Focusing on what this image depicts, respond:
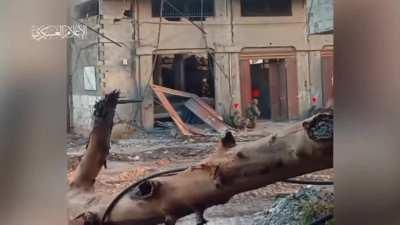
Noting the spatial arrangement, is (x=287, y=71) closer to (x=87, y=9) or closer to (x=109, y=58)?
(x=109, y=58)

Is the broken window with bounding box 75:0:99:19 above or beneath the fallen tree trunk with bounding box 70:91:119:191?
above

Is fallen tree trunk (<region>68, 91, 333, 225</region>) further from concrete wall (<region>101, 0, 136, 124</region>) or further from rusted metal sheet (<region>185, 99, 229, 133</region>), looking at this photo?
concrete wall (<region>101, 0, 136, 124</region>)

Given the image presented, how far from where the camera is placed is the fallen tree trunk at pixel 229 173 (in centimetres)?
181

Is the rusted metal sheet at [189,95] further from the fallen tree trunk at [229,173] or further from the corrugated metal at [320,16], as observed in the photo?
the corrugated metal at [320,16]

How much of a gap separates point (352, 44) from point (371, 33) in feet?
0.23

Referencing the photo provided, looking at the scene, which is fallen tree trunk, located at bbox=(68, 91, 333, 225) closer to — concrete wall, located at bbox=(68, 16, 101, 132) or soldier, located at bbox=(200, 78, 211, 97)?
soldier, located at bbox=(200, 78, 211, 97)

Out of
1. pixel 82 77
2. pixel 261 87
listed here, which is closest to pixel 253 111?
pixel 261 87

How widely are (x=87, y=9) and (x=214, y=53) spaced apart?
464 mm

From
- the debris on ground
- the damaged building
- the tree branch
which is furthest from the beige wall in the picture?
the debris on ground

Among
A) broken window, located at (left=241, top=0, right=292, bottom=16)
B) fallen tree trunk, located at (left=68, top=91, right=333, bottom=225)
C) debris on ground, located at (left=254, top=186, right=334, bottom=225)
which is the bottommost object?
debris on ground, located at (left=254, top=186, right=334, bottom=225)

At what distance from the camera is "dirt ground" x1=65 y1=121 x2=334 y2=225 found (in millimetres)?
1836

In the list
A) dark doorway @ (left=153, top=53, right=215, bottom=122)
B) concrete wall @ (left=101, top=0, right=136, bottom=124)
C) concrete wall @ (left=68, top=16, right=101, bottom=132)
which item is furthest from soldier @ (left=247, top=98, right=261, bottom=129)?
concrete wall @ (left=68, top=16, right=101, bottom=132)

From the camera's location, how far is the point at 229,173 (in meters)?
1.82

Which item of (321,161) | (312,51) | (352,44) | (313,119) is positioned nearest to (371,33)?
(352,44)
